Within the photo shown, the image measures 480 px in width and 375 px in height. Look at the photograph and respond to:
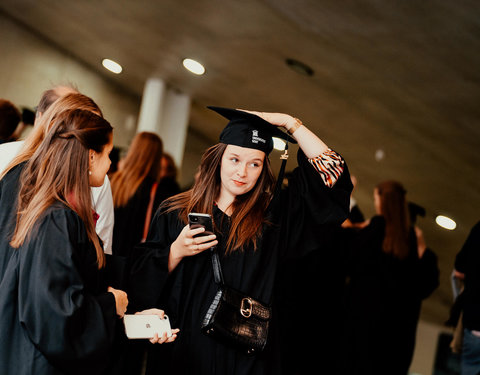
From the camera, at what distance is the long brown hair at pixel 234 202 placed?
2.39m

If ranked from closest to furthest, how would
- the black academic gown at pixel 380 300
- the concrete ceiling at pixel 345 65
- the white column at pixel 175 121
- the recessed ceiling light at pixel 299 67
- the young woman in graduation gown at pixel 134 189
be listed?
1. the concrete ceiling at pixel 345 65
2. the young woman in graduation gown at pixel 134 189
3. the black academic gown at pixel 380 300
4. the recessed ceiling light at pixel 299 67
5. the white column at pixel 175 121

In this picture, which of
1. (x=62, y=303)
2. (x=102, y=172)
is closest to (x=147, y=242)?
(x=102, y=172)

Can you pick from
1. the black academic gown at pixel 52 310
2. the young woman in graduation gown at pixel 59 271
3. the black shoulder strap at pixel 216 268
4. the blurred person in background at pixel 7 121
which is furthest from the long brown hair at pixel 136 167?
the black academic gown at pixel 52 310

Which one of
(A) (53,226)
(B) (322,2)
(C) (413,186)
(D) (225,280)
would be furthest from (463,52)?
(A) (53,226)

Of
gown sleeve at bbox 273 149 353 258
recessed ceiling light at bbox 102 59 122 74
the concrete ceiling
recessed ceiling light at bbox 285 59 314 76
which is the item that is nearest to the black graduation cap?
gown sleeve at bbox 273 149 353 258

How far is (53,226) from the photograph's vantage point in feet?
5.98

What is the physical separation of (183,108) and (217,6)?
2610 millimetres

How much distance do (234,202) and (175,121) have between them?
16.4 feet

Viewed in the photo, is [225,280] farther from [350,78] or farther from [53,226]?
[350,78]

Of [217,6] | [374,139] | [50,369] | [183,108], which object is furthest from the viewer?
[183,108]

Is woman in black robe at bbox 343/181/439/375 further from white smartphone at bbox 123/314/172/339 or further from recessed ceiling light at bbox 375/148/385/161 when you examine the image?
white smartphone at bbox 123/314/172/339

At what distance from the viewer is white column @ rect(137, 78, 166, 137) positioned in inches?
277

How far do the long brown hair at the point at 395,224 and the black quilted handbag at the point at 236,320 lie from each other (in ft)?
9.07

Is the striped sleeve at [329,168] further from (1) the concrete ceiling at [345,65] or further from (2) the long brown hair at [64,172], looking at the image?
(1) the concrete ceiling at [345,65]
